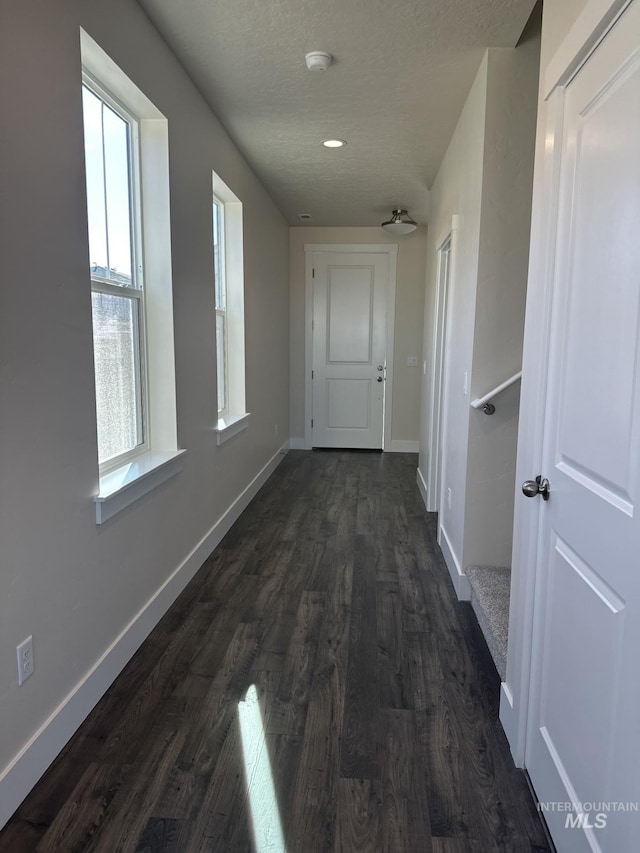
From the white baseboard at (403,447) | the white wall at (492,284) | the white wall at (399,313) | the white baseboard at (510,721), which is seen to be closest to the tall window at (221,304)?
the white wall at (492,284)

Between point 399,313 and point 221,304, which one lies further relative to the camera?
point 399,313

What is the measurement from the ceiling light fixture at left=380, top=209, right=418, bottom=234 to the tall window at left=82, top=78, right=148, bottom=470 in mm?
3252

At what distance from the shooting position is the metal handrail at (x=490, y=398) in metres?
2.39

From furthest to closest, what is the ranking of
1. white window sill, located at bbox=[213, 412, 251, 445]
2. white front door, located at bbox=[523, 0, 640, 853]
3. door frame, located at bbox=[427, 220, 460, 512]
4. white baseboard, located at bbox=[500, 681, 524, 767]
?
door frame, located at bbox=[427, 220, 460, 512]
white window sill, located at bbox=[213, 412, 251, 445]
white baseboard, located at bbox=[500, 681, 524, 767]
white front door, located at bbox=[523, 0, 640, 853]

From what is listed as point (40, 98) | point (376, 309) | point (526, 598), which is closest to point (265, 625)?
point (526, 598)

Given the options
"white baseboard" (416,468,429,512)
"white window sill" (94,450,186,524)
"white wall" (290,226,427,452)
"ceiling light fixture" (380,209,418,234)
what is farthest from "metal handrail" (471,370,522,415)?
"white wall" (290,226,427,452)

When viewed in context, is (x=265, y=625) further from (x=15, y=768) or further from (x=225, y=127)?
(x=225, y=127)

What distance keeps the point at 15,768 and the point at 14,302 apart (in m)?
1.23

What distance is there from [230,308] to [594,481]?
3236 mm

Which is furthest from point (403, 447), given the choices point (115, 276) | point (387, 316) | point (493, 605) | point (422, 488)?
point (115, 276)

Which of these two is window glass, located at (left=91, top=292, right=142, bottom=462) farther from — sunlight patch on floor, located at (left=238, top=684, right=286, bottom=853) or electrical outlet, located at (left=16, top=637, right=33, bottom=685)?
sunlight patch on floor, located at (left=238, top=684, right=286, bottom=853)

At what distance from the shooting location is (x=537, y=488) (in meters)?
1.55

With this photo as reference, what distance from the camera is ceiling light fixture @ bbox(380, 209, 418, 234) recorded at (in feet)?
17.3

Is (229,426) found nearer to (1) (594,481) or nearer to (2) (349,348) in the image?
(1) (594,481)
